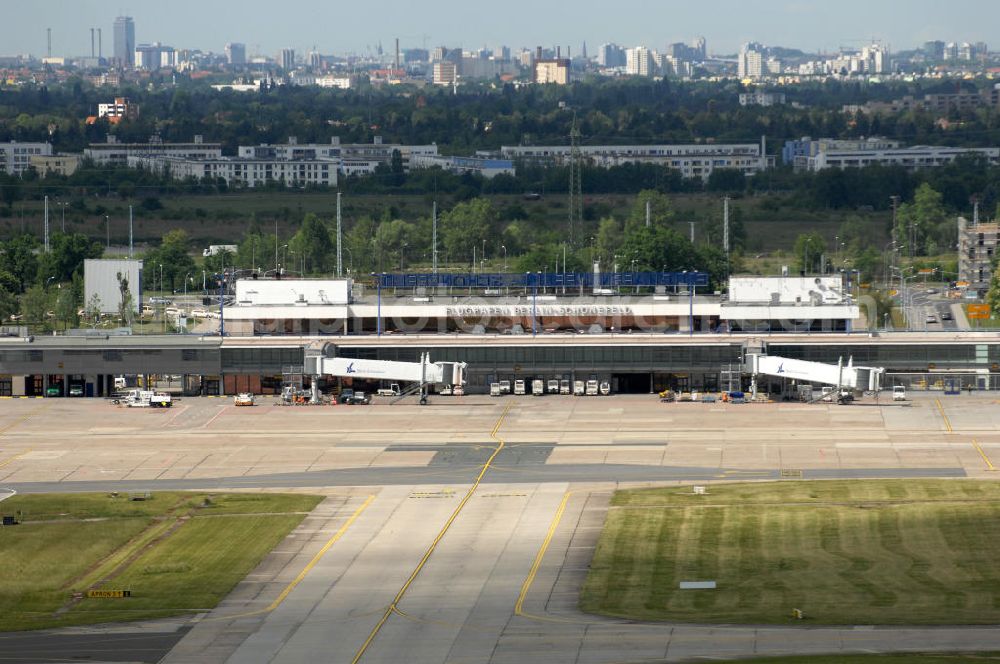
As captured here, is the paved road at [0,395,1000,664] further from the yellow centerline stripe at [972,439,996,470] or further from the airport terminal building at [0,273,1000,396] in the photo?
the airport terminal building at [0,273,1000,396]

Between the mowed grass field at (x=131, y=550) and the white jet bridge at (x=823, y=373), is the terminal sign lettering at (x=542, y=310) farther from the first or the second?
the mowed grass field at (x=131, y=550)

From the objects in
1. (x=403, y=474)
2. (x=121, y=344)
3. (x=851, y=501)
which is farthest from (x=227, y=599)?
(x=121, y=344)

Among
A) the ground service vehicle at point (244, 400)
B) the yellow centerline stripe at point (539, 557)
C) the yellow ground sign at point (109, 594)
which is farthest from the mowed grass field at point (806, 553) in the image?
the ground service vehicle at point (244, 400)

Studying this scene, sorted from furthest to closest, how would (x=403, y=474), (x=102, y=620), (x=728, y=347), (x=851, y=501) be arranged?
(x=728, y=347)
(x=403, y=474)
(x=851, y=501)
(x=102, y=620)

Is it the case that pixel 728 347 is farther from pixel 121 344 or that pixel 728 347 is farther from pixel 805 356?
pixel 121 344

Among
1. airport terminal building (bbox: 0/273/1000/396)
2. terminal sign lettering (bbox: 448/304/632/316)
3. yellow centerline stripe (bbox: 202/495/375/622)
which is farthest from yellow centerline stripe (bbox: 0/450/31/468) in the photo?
terminal sign lettering (bbox: 448/304/632/316)

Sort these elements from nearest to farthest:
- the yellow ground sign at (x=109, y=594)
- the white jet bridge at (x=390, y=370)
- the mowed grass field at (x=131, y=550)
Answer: the mowed grass field at (x=131, y=550) < the yellow ground sign at (x=109, y=594) < the white jet bridge at (x=390, y=370)
